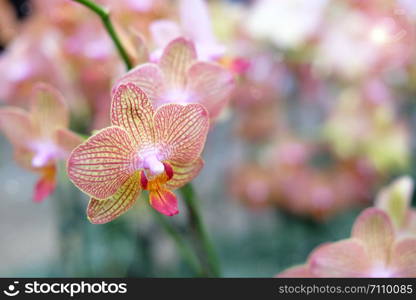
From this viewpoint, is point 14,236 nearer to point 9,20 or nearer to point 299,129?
point 9,20

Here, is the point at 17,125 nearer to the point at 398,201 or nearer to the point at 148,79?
the point at 148,79

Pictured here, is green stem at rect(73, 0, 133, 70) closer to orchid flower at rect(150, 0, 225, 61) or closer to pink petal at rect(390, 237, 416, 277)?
orchid flower at rect(150, 0, 225, 61)

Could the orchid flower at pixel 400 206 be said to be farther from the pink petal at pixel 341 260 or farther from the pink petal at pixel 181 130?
the pink petal at pixel 181 130

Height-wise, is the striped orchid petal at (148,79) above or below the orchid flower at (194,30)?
below

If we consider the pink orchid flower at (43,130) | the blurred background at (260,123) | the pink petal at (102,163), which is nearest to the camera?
the pink petal at (102,163)

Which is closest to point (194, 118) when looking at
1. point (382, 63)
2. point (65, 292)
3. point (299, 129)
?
point (65, 292)

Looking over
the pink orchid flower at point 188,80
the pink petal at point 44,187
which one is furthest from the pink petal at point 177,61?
the pink petal at point 44,187
